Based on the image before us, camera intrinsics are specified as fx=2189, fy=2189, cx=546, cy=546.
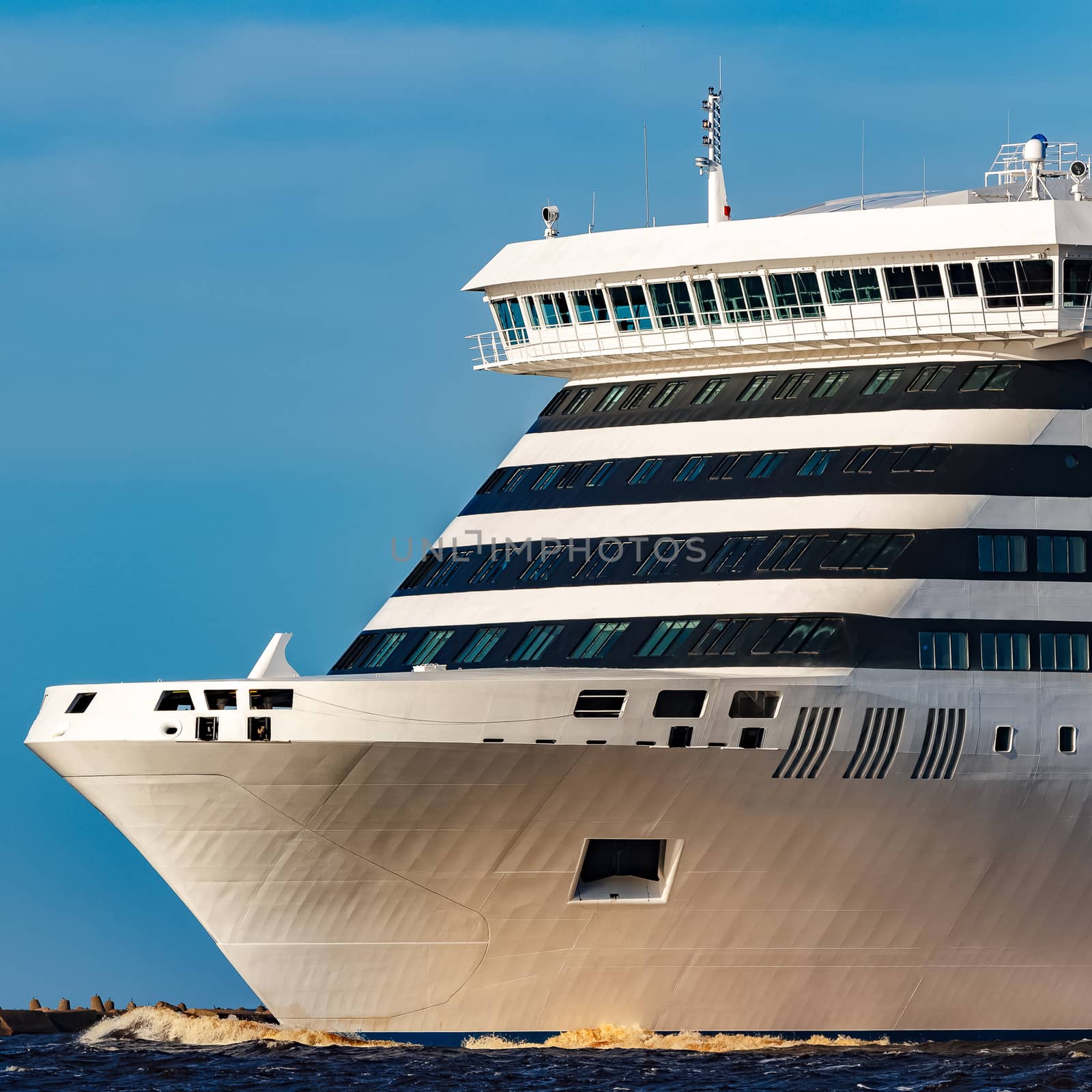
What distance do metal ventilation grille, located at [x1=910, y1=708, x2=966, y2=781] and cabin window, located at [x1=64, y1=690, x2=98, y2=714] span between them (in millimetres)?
11097

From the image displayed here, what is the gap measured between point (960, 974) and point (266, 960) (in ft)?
31.2

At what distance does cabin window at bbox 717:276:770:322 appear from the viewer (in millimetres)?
32500

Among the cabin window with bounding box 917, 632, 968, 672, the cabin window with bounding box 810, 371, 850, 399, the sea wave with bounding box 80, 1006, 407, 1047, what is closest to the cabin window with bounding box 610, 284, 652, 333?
the cabin window with bounding box 810, 371, 850, 399

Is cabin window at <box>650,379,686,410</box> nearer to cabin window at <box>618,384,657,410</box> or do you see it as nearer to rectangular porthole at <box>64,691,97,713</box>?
cabin window at <box>618,384,657,410</box>

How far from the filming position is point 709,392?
33.0 metres

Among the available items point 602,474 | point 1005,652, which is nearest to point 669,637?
point 602,474

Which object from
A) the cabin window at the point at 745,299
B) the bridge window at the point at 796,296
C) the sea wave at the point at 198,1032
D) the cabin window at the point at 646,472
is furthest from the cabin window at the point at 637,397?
the sea wave at the point at 198,1032

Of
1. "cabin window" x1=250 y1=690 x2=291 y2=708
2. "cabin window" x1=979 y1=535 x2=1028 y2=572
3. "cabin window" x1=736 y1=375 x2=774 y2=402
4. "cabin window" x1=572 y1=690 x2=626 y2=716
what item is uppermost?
"cabin window" x1=736 y1=375 x2=774 y2=402

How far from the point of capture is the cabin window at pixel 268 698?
93.6 ft

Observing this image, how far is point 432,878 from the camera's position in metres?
28.8

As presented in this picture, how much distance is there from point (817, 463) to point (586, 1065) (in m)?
9.07

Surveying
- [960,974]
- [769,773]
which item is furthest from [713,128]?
[960,974]

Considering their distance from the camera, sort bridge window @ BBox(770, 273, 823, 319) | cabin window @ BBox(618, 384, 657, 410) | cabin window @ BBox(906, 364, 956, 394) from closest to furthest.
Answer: cabin window @ BBox(906, 364, 956, 394) < bridge window @ BBox(770, 273, 823, 319) < cabin window @ BBox(618, 384, 657, 410)

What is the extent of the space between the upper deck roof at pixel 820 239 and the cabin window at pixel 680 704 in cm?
721
